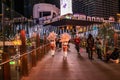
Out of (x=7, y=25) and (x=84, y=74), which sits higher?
(x=7, y=25)

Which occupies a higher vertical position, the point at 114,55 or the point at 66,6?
the point at 66,6

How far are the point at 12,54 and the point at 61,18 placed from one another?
319 ft

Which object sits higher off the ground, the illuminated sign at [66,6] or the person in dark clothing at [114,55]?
the illuminated sign at [66,6]

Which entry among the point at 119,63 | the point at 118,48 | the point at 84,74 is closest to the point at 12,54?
the point at 84,74

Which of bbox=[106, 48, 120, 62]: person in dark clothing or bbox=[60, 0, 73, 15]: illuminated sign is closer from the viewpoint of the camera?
bbox=[106, 48, 120, 62]: person in dark clothing

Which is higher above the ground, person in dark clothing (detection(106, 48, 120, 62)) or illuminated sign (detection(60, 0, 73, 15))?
illuminated sign (detection(60, 0, 73, 15))

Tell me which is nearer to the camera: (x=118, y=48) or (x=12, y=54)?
(x=12, y=54)

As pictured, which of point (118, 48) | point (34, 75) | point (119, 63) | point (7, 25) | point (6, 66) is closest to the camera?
point (6, 66)

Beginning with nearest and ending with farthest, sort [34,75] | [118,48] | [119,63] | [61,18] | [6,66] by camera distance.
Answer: [6,66]
[34,75]
[119,63]
[118,48]
[61,18]

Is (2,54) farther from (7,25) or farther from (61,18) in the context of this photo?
(61,18)

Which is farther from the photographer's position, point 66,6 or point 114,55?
point 66,6

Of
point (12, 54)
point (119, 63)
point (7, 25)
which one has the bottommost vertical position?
point (119, 63)

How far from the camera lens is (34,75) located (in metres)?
13.5

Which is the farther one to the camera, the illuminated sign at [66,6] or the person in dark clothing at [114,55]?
the illuminated sign at [66,6]
